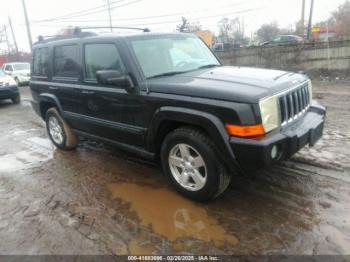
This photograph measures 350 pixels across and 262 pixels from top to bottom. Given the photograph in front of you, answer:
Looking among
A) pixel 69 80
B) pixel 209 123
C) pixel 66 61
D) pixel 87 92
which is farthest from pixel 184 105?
pixel 66 61

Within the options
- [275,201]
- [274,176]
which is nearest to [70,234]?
[275,201]

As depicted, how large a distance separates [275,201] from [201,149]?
107cm

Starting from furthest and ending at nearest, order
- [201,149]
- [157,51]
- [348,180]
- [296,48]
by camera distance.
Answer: [296,48] → [157,51] → [348,180] → [201,149]

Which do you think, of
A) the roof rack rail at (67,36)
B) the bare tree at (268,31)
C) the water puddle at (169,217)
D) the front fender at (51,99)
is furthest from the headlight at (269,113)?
the bare tree at (268,31)

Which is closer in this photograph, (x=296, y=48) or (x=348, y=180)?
(x=348, y=180)

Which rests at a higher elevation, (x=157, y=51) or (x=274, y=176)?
(x=157, y=51)

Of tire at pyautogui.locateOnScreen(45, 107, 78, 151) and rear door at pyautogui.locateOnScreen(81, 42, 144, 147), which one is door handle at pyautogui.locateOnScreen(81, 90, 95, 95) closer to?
rear door at pyautogui.locateOnScreen(81, 42, 144, 147)

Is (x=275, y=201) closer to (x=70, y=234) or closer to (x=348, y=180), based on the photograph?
(x=348, y=180)

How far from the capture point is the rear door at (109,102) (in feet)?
12.7

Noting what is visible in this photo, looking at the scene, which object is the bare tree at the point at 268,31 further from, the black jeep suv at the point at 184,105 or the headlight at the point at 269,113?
the headlight at the point at 269,113

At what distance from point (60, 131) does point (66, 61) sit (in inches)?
55.2

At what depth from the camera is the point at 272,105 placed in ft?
10.0

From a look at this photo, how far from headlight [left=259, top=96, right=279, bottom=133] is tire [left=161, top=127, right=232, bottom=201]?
23.0 inches

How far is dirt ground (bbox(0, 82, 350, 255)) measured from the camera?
2.89m
